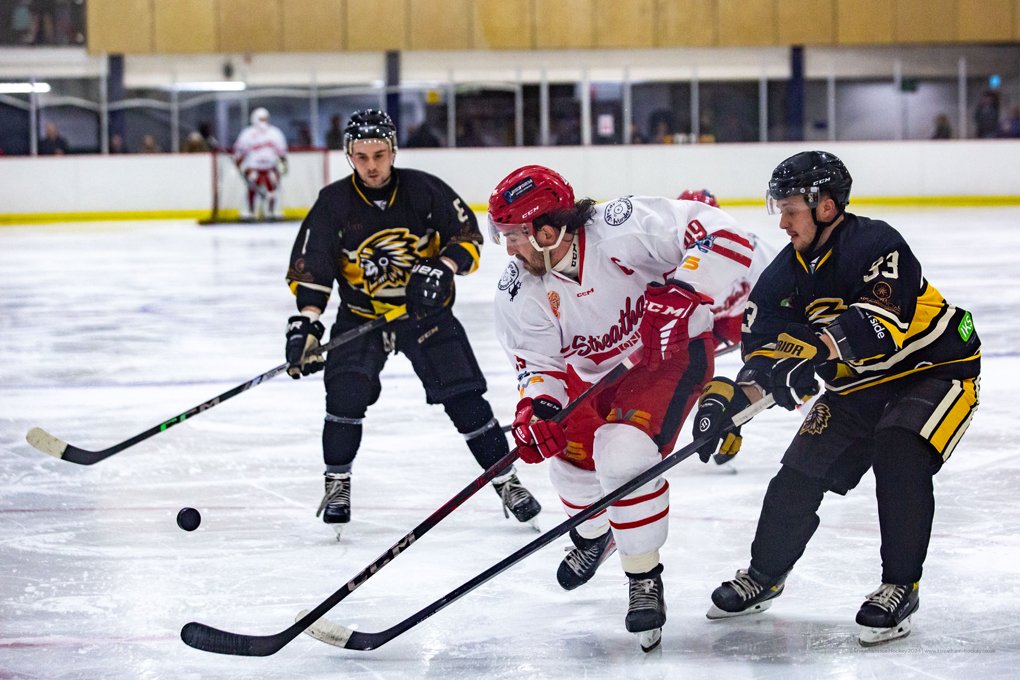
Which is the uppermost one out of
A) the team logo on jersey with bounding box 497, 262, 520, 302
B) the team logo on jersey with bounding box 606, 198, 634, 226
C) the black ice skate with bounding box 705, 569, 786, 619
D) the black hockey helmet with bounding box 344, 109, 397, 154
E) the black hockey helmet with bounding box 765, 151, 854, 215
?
the black hockey helmet with bounding box 344, 109, 397, 154

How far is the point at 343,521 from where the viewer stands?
3.67m

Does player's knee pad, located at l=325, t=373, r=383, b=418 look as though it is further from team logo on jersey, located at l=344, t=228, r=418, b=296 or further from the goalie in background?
the goalie in background

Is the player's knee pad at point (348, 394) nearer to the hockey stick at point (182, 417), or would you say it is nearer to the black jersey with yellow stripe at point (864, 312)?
the hockey stick at point (182, 417)

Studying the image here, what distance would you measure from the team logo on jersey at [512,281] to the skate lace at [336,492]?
920 mm

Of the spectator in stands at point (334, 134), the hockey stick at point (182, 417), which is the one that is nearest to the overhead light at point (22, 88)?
the spectator in stands at point (334, 134)

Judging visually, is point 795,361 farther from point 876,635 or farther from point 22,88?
point 22,88

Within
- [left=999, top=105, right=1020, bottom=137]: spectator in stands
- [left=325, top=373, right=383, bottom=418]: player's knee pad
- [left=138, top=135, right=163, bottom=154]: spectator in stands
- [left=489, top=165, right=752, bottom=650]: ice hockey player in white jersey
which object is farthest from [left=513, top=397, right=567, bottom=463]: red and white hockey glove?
[left=999, top=105, right=1020, bottom=137]: spectator in stands

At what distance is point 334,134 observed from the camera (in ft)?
59.5

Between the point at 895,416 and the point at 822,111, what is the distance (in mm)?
16413

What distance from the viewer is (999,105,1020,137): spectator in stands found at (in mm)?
17297

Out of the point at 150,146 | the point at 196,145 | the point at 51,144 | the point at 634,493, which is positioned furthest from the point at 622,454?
the point at 51,144

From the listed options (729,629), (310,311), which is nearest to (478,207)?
(310,311)

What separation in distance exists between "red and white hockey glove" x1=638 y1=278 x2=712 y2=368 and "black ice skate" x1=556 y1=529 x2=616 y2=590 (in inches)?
19.4

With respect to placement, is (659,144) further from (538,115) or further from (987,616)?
(987,616)
